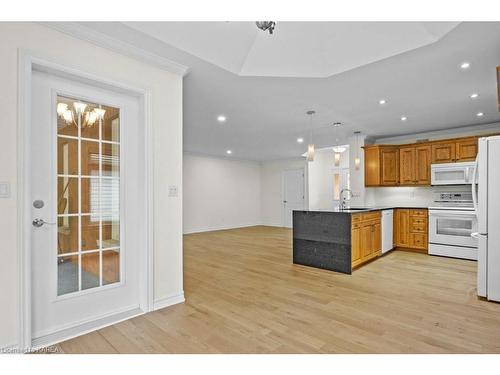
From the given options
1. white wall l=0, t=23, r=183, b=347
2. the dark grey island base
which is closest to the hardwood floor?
the dark grey island base

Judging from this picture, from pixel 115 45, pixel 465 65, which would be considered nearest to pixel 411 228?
pixel 465 65

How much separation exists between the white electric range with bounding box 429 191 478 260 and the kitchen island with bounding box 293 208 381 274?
139 cm

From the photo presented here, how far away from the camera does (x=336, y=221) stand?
4117 millimetres

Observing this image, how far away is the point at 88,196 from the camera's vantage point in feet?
7.91

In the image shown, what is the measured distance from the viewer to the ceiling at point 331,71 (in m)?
2.49

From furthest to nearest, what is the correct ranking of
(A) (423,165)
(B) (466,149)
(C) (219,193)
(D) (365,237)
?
(C) (219,193) → (A) (423,165) → (B) (466,149) → (D) (365,237)

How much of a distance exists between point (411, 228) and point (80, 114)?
589cm

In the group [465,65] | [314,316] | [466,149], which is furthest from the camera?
[466,149]

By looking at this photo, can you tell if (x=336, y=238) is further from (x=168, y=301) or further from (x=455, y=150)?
(x=455, y=150)

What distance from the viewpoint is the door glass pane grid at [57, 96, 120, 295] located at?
7.43 feet

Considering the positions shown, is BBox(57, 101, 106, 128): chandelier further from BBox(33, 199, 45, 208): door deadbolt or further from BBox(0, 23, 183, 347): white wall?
BBox(33, 199, 45, 208): door deadbolt
